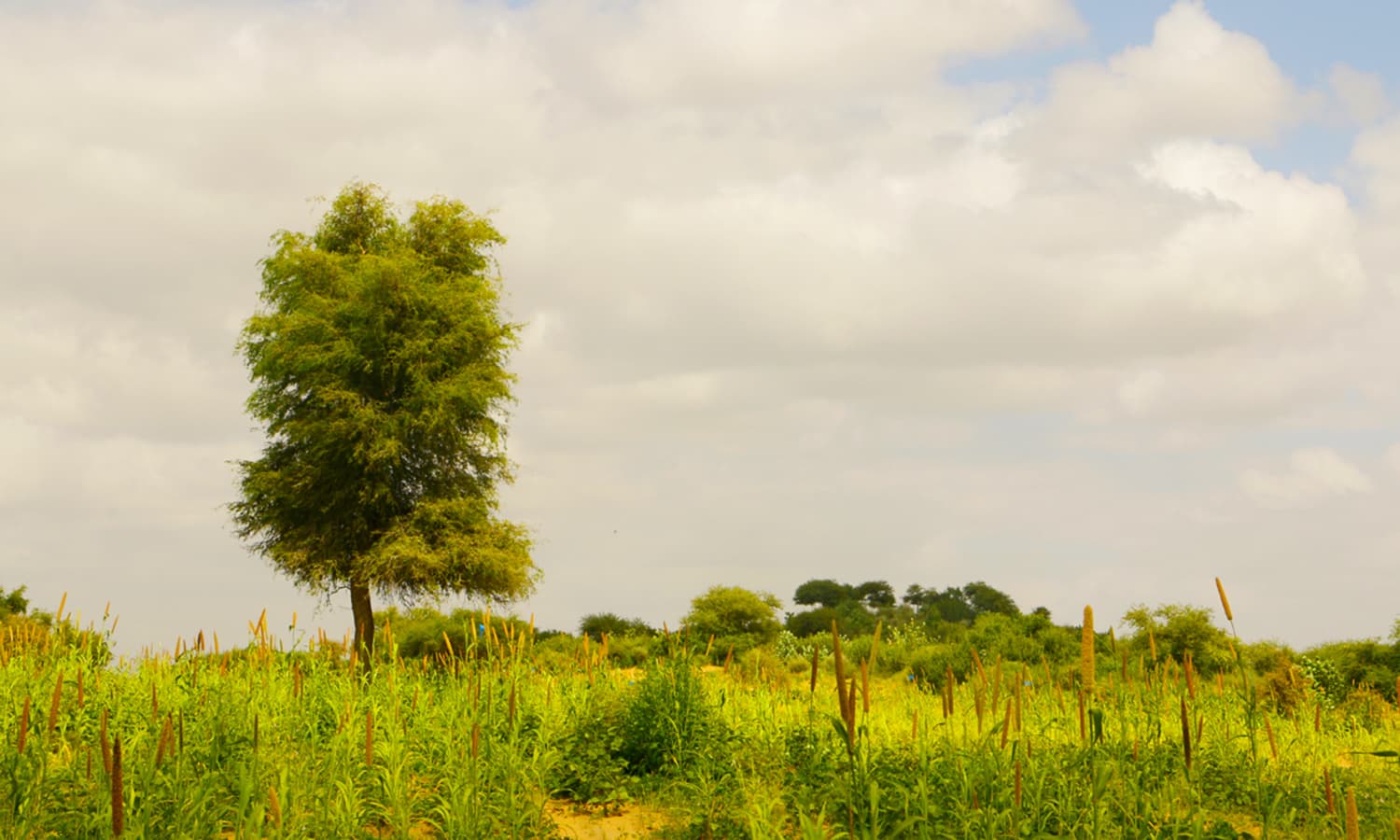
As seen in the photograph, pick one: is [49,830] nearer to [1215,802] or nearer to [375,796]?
[375,796]

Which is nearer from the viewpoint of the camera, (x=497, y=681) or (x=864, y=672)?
(x=864, y=672)

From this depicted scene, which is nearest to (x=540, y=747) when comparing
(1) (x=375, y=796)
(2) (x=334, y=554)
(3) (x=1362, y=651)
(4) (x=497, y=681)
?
(1) (x=375, y=796)

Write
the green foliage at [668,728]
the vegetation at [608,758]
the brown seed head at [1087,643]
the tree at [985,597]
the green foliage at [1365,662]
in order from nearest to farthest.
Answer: the brown seed head at [1087,643]
the vegetation at [608,758]
the green foliage at [668,728]
the green foliage at [1365,662]
the tree at [985,597]

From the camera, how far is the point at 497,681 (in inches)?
332

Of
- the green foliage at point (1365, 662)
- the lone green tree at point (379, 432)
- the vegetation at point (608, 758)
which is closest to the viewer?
the vegetation at point (608, 758)

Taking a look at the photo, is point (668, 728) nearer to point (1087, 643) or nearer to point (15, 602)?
point (1087, 643)

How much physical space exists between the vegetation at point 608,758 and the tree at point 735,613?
1503cm

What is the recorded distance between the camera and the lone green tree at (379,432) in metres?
22.6

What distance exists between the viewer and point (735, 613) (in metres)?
25.7

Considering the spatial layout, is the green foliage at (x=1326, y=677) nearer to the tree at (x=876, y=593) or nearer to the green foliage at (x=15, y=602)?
the green foliage at (x=15, y=602)

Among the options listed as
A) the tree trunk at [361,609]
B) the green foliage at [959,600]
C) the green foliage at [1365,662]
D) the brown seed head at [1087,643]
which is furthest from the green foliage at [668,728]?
the green foliage at [959,600]

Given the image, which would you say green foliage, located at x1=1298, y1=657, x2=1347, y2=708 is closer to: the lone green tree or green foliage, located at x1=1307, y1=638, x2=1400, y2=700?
green foliage, located at x1=1307, y1=638, x2=1400, y2=700

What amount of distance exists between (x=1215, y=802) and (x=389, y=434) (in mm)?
19034

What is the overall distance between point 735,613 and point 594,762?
1892cm
